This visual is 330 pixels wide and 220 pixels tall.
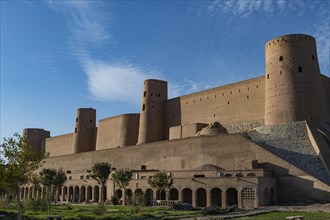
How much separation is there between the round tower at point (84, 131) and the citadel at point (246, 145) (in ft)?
32.6

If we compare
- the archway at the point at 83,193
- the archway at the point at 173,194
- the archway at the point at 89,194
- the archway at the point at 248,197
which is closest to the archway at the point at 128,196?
the archway at the point at 173,194

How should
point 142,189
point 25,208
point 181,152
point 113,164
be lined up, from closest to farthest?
point 25,208
point 142,189
point 181,152
point 113,164

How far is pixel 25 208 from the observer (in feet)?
71.4

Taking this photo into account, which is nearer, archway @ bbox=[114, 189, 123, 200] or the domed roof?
the domed roof

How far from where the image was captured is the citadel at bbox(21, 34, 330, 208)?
24.0 meters

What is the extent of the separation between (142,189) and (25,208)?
9.25 meters

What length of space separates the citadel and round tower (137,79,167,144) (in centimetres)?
13

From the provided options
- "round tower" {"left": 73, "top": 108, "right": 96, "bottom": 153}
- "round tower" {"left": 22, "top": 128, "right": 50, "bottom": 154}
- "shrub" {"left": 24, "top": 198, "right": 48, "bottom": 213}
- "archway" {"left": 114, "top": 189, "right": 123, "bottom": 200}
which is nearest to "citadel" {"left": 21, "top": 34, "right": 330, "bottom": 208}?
"archway" {"left": 114, "top": 189, "right": 123, "bottom": 200}

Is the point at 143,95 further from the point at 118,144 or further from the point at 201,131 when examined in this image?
the point at 201,131

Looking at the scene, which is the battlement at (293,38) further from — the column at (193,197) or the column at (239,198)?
the column at (193,197)

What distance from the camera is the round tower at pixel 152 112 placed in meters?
41.9

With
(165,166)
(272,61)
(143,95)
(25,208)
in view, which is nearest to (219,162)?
(165,166)

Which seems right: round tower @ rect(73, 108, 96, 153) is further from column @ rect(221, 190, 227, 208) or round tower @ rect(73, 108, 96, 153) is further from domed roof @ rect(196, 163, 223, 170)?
column @ rect(221, 190, 227, 208)

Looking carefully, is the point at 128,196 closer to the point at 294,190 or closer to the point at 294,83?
the point at 294,190
